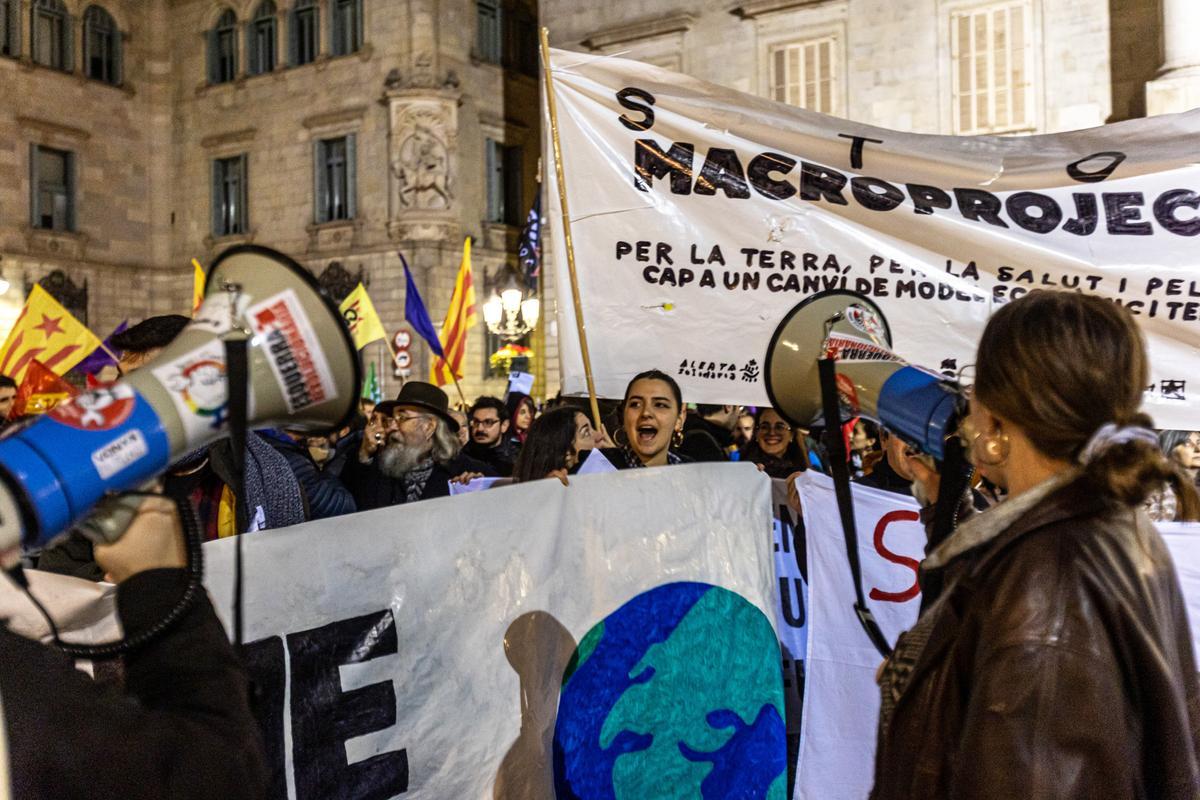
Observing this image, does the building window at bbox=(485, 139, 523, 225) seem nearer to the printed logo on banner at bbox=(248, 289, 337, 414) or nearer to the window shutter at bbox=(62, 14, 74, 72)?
the window shutter at bbox=(62, 14, 74, 72)

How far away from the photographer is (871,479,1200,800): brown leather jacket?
159 cm

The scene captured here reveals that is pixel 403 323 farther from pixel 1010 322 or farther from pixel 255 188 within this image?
pixel 1010 322

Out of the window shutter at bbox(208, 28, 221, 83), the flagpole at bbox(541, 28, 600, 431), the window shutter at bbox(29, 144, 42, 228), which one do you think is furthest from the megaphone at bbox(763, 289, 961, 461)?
the window shutter at bbox(208, 28, 221, 83)

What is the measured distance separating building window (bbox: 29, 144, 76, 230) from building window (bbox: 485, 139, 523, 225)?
10.0 m

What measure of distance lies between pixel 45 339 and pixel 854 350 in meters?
11.1

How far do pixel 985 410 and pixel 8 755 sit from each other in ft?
4.50

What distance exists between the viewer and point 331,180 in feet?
89.7

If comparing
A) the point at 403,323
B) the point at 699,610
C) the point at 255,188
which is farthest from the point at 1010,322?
the point at 255,188

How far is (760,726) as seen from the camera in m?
3.63

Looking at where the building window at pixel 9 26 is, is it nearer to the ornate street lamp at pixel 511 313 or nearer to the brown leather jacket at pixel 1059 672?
the ornate street lamp at pixel 511 313

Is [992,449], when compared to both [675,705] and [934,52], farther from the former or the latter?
[934,52]

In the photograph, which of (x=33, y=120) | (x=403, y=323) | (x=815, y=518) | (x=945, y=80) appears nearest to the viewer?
(x=815, y=518)

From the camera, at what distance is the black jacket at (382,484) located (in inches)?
233

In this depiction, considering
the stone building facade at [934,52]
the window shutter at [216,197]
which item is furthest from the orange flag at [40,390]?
the window shutter at [216,197]
